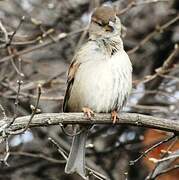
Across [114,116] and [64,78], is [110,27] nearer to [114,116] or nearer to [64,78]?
[114,116]

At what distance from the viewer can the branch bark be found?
13.2ft

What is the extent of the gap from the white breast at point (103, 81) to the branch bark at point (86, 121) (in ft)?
1.01

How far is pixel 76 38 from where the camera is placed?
701cm

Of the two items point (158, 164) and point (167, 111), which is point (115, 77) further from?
point (167, 111)

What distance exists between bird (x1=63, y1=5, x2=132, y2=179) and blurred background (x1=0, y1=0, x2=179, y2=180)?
4.28 ft

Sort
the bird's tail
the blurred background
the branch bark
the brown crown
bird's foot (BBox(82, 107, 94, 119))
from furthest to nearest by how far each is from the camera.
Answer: the blurred background < the brown crown < the bird's tail < bird's foot (BBox(82, 107, 94, 119)) < the branch bark

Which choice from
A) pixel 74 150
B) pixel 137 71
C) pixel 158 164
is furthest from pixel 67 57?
pixel 158 164

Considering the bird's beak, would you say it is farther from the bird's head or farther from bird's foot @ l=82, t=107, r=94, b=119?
bird's foot @ l=82, t=107, r=94, b=119

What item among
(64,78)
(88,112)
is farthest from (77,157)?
(64,78)

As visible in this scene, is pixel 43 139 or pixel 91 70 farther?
pixel 43 139

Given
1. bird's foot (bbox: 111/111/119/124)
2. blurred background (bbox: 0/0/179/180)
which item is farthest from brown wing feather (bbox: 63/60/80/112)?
blurred background (bbox: 0/0/179/180)

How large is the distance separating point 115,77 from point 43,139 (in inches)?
91.4

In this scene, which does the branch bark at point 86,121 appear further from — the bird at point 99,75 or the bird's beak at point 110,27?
the bird's beak at point 110,27

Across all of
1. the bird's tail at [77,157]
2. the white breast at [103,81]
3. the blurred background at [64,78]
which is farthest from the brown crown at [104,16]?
the blurred background at [64,78]
